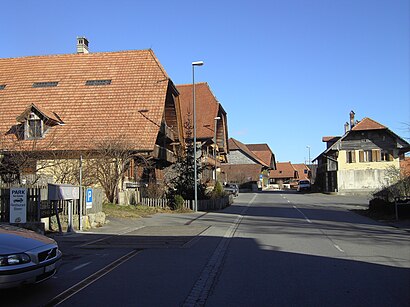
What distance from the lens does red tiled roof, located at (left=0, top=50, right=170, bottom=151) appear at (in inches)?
1209

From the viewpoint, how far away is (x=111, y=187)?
88.9 ft

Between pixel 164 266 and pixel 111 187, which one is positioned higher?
pixel 111 187

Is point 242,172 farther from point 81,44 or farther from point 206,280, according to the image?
point 206,280

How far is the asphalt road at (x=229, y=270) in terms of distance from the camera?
6908 millimetres

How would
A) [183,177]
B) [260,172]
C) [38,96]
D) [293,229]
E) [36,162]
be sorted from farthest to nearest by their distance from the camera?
[260,172] → [38,96] → [183,177] → [36,162] → [293,229]

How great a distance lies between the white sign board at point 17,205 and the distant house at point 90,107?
1087 cm

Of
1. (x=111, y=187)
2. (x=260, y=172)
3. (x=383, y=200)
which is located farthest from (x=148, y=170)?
(x=260, y=172)

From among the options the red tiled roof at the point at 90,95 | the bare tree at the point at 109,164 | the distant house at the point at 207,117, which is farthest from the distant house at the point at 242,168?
the bare tree at the point at 109,164

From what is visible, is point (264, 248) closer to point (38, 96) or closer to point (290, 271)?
point (290, 271)

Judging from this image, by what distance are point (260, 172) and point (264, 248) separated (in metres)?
81.2

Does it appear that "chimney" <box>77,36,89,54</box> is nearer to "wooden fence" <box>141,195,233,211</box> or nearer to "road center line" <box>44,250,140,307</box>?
"wooden fence" <box>141,195,233,211</box>

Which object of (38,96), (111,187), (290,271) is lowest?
(290,271)

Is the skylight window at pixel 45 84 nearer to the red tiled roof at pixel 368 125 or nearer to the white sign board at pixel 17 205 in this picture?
the white sign board at pixel 17 205

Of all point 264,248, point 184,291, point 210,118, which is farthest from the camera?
point 210,118
